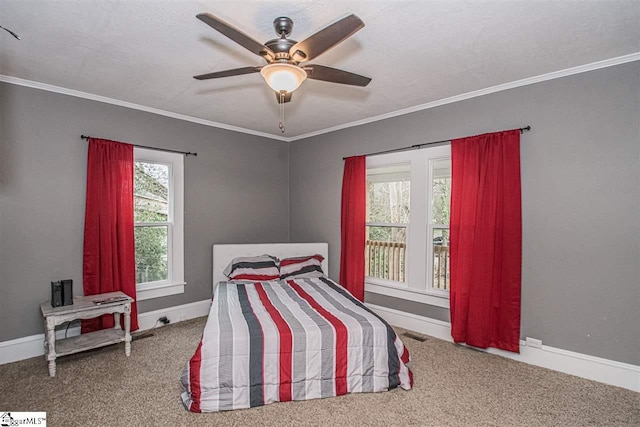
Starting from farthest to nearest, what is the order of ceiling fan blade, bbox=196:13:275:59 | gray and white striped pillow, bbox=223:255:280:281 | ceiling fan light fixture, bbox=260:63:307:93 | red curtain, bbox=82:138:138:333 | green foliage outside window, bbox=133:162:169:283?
gray and white striped pillow, bbox=223:255:280:281 < green foliage outside window, bbox=133:162:169:283 < red curtain, bbox=82:138:138:333 < ceiling fan light fixture, bbox=260:63:307:93 < ceiling fan blade, bbox=196:13:275:59

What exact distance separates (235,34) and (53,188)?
270 centimetres

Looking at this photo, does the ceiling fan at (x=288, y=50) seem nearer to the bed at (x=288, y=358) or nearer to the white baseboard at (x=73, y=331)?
the bed at (x=288, y=358)

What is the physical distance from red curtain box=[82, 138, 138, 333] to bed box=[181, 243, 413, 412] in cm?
137

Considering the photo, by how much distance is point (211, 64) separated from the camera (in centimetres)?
257

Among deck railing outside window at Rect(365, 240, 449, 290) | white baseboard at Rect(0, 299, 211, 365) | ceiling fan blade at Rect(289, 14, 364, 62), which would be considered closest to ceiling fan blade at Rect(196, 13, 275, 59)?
ceiling fan blade at Rect(289, 14, 364, 62)

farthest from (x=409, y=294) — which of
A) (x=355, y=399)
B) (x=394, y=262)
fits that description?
(x=355, y=399)

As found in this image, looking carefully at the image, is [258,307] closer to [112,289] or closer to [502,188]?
[112,289]

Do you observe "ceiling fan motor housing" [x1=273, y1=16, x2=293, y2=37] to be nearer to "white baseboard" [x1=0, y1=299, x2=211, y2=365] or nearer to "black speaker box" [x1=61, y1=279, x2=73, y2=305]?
"black speaker box" [x1=61, y1=279, x2=73, y2=305]

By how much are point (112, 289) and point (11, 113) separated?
1.84 metres

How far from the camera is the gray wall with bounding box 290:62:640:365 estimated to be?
2469 millimetres

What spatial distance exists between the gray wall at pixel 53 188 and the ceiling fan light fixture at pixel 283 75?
8.19 ft

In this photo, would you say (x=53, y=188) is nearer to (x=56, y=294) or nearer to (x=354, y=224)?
(x=56, y=294)

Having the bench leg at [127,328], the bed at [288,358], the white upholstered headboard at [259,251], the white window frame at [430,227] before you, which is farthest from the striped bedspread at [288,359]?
the white upholstered headboard at [259,251]

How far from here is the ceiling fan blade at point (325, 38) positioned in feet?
4.83
